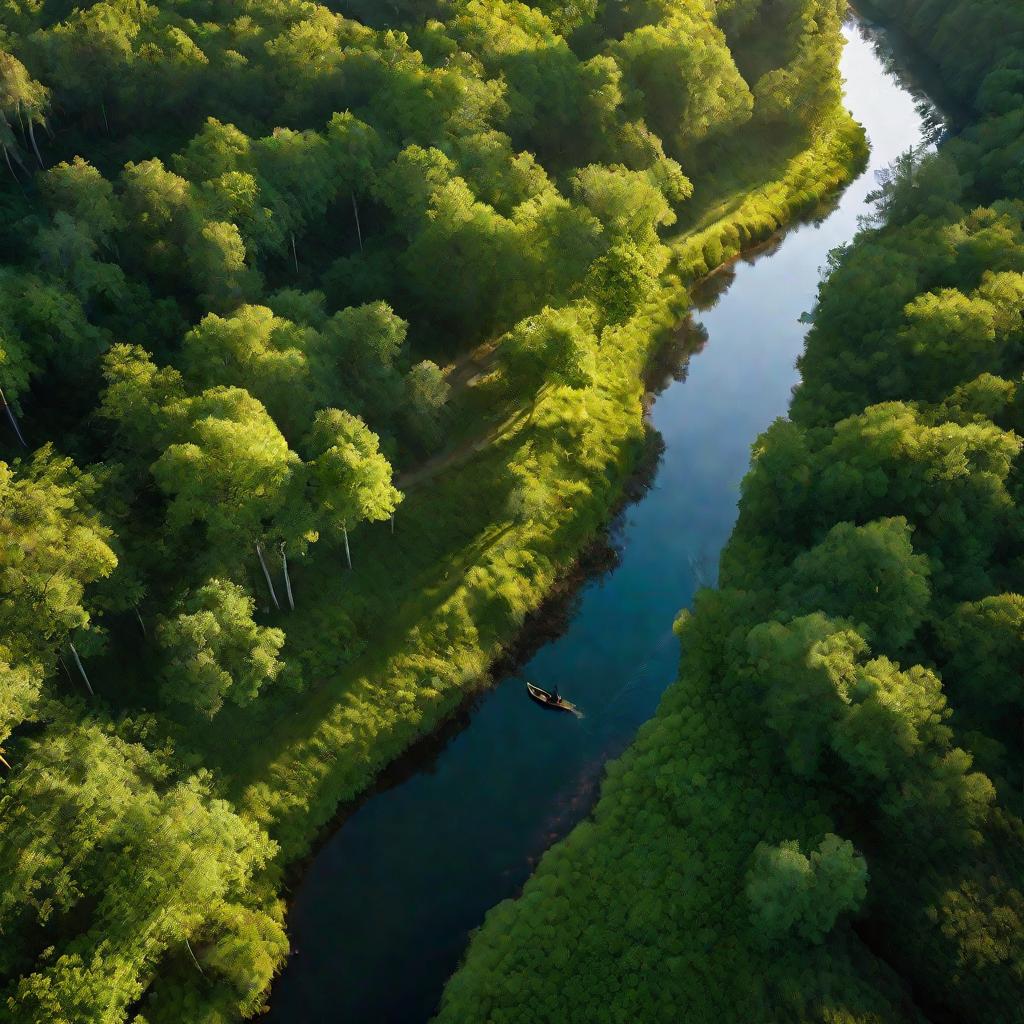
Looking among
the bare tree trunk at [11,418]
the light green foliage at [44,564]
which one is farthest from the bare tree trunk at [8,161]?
the light green foliage at [44,564]

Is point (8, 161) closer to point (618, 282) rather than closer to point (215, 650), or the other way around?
point (215, 650)

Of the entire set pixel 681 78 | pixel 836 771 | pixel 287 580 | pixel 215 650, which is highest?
pixel 681 78

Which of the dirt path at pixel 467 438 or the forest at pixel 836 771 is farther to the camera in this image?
the dirt path at pixel 467 438

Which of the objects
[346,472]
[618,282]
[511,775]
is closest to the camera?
[346,472]

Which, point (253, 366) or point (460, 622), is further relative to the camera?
point (460, 622)

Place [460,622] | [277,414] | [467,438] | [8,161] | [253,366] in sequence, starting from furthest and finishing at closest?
[467,438] → [8,161] → [460,622] → [277,414] → [253,366]

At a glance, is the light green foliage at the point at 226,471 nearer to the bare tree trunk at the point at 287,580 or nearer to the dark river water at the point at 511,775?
the bare tree trunk at the point at 287,580

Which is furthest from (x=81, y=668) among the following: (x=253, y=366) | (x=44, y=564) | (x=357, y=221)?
(x=357, y=221)
